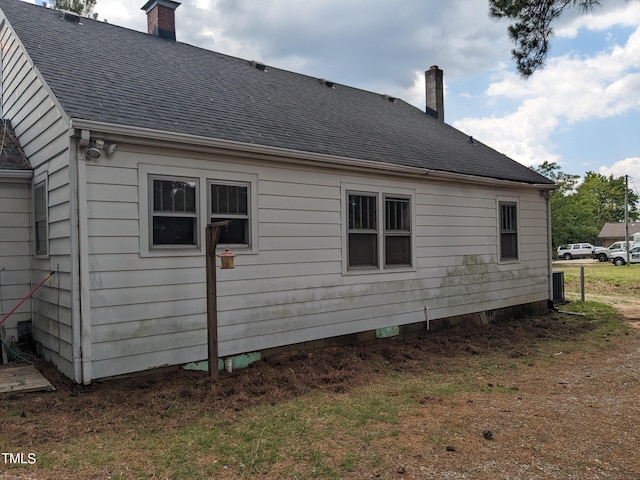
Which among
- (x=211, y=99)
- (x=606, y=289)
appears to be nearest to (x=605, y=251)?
(x=606, y=289)

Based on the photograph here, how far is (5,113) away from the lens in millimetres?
7781

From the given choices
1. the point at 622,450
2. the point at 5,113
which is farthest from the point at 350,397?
the point at 5,113

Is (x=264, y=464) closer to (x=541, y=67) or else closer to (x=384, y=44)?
(x=541, y=67)

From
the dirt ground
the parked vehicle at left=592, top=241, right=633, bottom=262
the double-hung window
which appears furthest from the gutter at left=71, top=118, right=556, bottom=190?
the parked vehicle at left=592, top=241, right=633, bottom=262

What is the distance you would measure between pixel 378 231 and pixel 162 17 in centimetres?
652

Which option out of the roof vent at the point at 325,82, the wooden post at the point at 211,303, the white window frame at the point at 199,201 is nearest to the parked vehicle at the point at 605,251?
the roof vent at the point at 325,82

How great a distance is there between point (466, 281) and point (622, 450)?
5.78 m

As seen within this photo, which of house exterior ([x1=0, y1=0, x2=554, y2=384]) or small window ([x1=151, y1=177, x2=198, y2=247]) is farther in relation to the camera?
small window ([x1=151, y1=177, x2=198, y2=247])

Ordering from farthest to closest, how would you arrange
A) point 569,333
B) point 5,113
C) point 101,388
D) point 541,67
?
point 569,333 → point 5,113 → point 541,67 → point 101,388

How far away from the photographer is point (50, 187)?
19.1 feet

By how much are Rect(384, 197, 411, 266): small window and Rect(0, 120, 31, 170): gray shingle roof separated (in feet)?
18.2

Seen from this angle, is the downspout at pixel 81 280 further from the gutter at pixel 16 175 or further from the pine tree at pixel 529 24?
the pine tree at pixel 529 24

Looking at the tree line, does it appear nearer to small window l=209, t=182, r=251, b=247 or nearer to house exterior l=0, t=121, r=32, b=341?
small window l=209, t=182, r=251, b=247

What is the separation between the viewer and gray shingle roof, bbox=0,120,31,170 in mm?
6574
